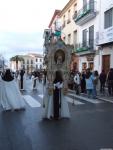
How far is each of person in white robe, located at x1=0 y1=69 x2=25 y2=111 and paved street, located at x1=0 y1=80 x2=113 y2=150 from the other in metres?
0.82

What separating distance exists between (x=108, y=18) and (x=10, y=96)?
57.0ft

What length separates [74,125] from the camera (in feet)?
33.8

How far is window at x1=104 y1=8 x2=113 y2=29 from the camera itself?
28516mm

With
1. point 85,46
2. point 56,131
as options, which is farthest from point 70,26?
point 56,131

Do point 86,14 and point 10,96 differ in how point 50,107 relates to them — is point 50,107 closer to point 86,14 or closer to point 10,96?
point 10,96

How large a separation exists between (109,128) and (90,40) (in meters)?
24.6

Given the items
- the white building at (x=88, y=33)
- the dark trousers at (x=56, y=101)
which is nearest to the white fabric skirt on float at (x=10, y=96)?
the dark trousers at (x=56, y=101)

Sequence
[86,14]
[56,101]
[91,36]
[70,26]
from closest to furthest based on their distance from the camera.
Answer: [56,101], [86,14], [91,36], [70,26]

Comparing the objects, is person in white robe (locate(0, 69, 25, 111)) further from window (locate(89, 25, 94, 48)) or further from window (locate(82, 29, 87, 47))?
window (locate(82, 29, 87, 47))

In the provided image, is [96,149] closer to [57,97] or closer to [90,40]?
[57,97]

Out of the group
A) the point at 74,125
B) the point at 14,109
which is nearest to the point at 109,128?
the point at 74,125

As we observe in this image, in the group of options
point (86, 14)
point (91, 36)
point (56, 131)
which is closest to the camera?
point (56, 131)

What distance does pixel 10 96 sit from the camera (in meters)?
13.8

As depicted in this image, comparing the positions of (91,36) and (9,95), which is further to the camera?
(91,36)
